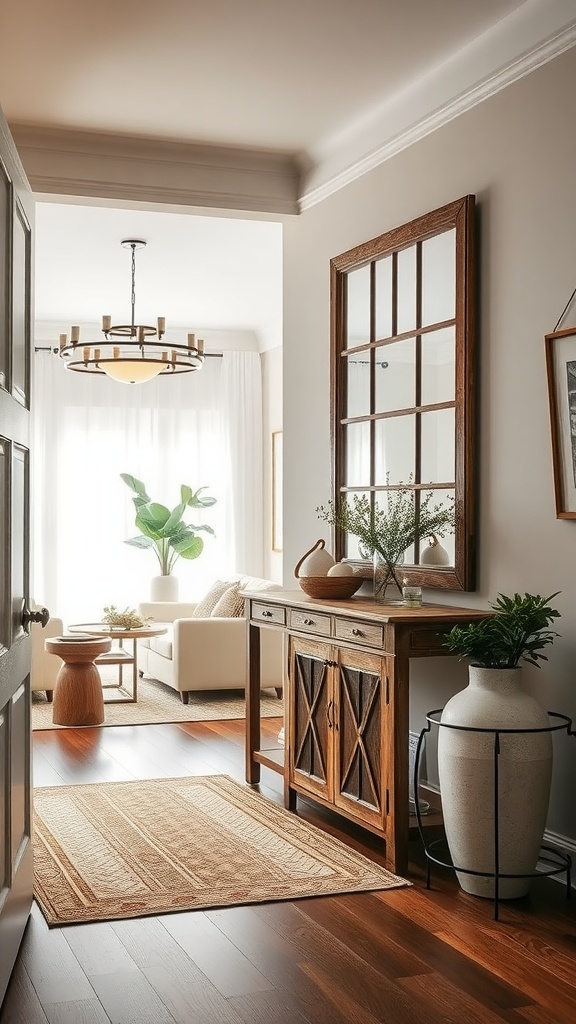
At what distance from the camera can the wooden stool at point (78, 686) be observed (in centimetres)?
666

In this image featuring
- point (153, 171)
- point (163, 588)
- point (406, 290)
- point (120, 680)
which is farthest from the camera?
point (163, 588)

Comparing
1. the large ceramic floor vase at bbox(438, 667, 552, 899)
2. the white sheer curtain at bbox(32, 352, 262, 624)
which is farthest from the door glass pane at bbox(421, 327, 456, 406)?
the white sheer curtain at bbox(32, 352, 262, 624)

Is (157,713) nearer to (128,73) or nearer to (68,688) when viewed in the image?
(68,688)

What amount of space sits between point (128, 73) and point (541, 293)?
193 centimetres

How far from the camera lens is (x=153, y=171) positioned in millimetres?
5320

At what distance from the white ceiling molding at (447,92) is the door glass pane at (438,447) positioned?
117cm

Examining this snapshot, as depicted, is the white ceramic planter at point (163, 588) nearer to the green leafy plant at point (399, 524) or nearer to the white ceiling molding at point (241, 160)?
the white ceiling molding at point (241, 160)

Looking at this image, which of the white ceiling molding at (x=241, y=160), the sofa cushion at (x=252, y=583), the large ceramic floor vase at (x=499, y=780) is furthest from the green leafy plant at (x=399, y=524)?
the sofa cushion at (x=252, y=583)

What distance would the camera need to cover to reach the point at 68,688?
21.9 ft

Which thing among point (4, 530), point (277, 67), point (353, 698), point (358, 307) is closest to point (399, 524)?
point (353, 698)

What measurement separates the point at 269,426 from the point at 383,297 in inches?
228

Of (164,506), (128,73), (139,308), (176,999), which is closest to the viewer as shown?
(176,999)

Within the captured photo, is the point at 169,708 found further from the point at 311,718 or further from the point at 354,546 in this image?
the point at 311,718

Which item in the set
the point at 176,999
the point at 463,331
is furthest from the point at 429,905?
the point at 463,331
